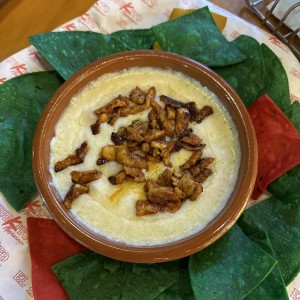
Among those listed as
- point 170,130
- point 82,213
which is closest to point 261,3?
point 170,130

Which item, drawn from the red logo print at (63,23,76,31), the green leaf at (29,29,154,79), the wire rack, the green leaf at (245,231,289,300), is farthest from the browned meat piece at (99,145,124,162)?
the wire rack

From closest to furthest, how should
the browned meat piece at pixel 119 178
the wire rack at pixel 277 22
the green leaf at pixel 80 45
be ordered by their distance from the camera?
the browned meat piece at pixel 119 178 < the green leaf at pixel 80 45 < the wire rack at pixel 277 22

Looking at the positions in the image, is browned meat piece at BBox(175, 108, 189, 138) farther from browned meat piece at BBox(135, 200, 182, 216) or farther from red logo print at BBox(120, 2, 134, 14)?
red logo print at BBox(120, 2, 134, 14)

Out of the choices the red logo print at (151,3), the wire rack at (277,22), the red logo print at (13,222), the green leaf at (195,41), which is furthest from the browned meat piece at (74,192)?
the wire rack at (277,22)

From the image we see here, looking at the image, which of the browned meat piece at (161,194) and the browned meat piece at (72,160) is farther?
the browned meat piece at (72,160)

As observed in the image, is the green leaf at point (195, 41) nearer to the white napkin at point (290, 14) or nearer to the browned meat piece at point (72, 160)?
the white napkin at point (290, 14)

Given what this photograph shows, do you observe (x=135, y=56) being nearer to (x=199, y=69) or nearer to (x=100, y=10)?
(x=199, y=69)

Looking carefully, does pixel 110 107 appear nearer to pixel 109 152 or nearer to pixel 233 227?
pixel 109 152
